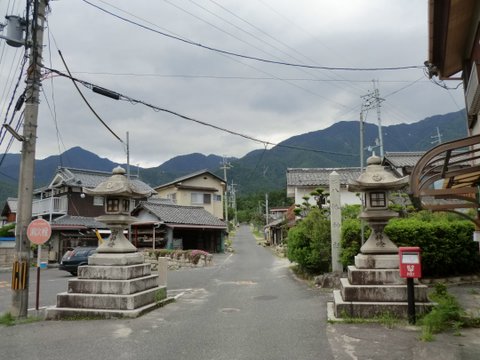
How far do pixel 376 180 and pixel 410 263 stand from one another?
7.74 ft

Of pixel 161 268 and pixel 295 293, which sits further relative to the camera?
pixel 161 268

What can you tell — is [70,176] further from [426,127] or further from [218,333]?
[426,127]

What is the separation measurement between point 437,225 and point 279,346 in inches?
335

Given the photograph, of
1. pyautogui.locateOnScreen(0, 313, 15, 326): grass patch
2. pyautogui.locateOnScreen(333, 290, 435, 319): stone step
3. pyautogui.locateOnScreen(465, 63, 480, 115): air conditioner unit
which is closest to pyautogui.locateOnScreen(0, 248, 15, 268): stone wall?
pyautogui.locateOnScreen(0, 313, 15, 326): grass patch

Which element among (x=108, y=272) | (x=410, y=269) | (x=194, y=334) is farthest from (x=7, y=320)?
(x=410, y=269)

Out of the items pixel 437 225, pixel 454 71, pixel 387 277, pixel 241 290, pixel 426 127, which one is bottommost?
pixel 241 290

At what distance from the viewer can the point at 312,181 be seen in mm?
38312

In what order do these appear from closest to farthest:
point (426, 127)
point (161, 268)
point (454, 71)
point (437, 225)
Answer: point (454, 71) → point (437, 225) → point (161, 268) → point (426, 127)

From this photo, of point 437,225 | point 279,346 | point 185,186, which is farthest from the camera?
point 185,186

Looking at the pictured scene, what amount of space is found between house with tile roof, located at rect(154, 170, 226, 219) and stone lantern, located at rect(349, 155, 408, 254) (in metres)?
38.0

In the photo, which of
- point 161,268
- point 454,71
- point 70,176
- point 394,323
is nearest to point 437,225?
point 454,71

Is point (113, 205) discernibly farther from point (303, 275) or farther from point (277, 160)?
point (277, 160)

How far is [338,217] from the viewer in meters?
15.2

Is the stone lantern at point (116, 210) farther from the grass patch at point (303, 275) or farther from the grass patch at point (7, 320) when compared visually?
the grass patch at point (303, 275)
